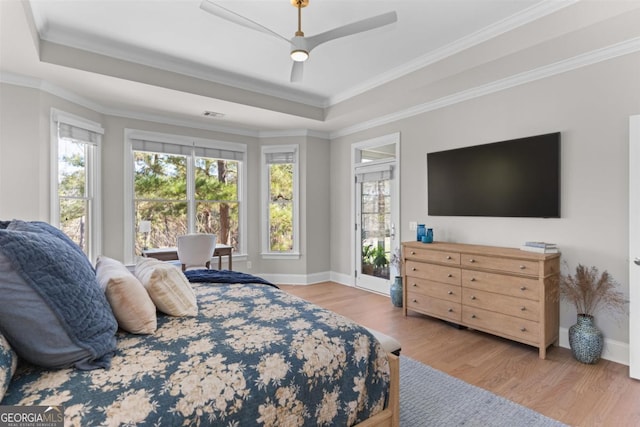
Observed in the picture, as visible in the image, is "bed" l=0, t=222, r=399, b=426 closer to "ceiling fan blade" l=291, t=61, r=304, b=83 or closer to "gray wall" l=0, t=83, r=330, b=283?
"ceiling fan blade" l=291, t=61, r=304, b=83

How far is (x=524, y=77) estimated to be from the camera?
10.8ft

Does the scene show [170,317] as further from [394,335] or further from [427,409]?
[394,335]

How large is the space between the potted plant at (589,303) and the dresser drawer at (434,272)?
0.94 meters

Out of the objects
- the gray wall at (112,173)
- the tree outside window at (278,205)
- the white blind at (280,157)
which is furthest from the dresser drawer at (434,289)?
the white blind at (280,157)

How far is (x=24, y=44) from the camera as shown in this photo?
2.71 metres

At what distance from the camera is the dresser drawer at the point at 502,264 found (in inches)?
112

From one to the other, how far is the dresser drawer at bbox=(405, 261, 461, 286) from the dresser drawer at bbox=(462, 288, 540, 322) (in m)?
0.16

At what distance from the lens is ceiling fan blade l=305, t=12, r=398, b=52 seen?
7.37 feet

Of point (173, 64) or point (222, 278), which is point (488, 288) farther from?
point (173, 64)

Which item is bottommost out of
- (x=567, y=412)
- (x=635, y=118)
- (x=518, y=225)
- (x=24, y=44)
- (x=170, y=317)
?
(x=567, y=412)

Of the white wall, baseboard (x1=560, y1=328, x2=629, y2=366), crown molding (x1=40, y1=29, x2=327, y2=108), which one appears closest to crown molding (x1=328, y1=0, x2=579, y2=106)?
the white wall

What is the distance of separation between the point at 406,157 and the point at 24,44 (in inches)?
165

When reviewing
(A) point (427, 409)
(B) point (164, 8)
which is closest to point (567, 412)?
(A) point (427, 409)

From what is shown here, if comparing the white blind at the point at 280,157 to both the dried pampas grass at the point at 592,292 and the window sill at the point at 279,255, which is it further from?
the dried pampas grass at the point at 592,292
